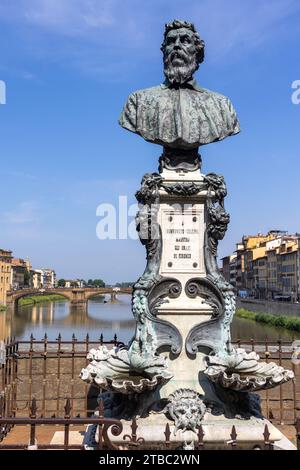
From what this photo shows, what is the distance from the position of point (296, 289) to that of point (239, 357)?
61.6 m

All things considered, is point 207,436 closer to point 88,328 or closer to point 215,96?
point 215,96

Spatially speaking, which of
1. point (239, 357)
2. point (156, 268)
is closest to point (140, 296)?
point (156, 268)

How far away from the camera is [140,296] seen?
22.2 feet

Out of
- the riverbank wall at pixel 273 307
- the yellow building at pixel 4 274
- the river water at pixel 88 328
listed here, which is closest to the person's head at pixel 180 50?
the river water at pixel 88 328

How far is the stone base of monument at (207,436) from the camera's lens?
5855 mm

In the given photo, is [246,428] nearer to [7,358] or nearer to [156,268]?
[156,268]

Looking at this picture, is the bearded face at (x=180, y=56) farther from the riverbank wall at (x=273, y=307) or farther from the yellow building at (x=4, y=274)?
the yellow building at (x=4, y=274)

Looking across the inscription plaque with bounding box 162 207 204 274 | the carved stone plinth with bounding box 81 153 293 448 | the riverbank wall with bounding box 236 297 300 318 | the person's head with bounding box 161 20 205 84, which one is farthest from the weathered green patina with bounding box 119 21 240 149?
the riverbank wall with bounding box 236 297 300 318

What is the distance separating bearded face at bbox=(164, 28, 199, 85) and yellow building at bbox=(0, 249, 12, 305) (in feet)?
216

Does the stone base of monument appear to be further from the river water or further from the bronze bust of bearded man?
the river water

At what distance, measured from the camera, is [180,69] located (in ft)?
24.2

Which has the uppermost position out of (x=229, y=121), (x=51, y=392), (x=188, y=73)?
(x=188, y=73)

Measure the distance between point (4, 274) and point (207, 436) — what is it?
267 ft
